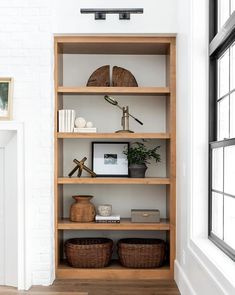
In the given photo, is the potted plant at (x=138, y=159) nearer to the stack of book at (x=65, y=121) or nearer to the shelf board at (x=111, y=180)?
the shelf board at (x=111, y=180)

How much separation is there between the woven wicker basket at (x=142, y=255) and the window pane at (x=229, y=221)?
4.90 ft

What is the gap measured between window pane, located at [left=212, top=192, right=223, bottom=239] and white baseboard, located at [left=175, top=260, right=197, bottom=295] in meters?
0.46

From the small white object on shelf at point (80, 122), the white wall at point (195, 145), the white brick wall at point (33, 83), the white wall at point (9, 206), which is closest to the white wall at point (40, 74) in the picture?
the white brick wall at point (33, 83)

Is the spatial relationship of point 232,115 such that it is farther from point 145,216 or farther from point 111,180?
point 145,216

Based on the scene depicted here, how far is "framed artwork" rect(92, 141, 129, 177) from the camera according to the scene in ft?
16.4

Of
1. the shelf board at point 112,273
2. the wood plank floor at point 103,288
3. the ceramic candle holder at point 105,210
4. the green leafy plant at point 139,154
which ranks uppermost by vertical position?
the green leafy plant at point 139,154

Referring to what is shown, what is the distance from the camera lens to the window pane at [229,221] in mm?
3097

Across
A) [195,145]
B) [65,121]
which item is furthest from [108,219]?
[195,145]

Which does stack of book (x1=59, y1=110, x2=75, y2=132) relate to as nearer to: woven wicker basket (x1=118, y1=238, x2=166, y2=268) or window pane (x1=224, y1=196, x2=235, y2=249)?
woven wicker basket (x1=118, y1=238, x2=166, y2=268)

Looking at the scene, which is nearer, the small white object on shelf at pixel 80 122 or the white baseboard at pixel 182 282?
the white baseboard at pixel 182 282

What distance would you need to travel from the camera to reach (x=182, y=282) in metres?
4.10

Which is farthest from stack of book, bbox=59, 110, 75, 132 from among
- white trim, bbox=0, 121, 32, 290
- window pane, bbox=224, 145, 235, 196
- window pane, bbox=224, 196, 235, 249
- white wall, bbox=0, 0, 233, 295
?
window pane, bbox=224, 196, 235, 249

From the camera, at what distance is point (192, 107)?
3.71 meters

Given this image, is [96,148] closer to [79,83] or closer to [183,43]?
[79,83]
